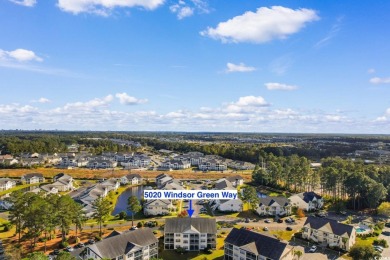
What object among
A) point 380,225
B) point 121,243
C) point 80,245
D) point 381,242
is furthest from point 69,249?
point 380,225

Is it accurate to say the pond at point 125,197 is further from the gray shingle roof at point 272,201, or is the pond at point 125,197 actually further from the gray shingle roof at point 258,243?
the gray shingle roof at point 258,243

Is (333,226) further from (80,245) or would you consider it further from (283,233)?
(80,245)

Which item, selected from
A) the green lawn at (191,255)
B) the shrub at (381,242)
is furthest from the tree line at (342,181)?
the green lawn at (191,255)

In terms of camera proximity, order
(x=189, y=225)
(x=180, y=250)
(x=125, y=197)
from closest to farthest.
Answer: (x=180, y=250) < (x=189, y=225) < (x=125, y=197)

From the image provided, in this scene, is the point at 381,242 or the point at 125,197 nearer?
the point at 381,242

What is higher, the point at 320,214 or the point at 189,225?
the point at 189,225

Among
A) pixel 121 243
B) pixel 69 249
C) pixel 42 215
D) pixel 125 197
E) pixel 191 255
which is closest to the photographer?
pixel 121 243
